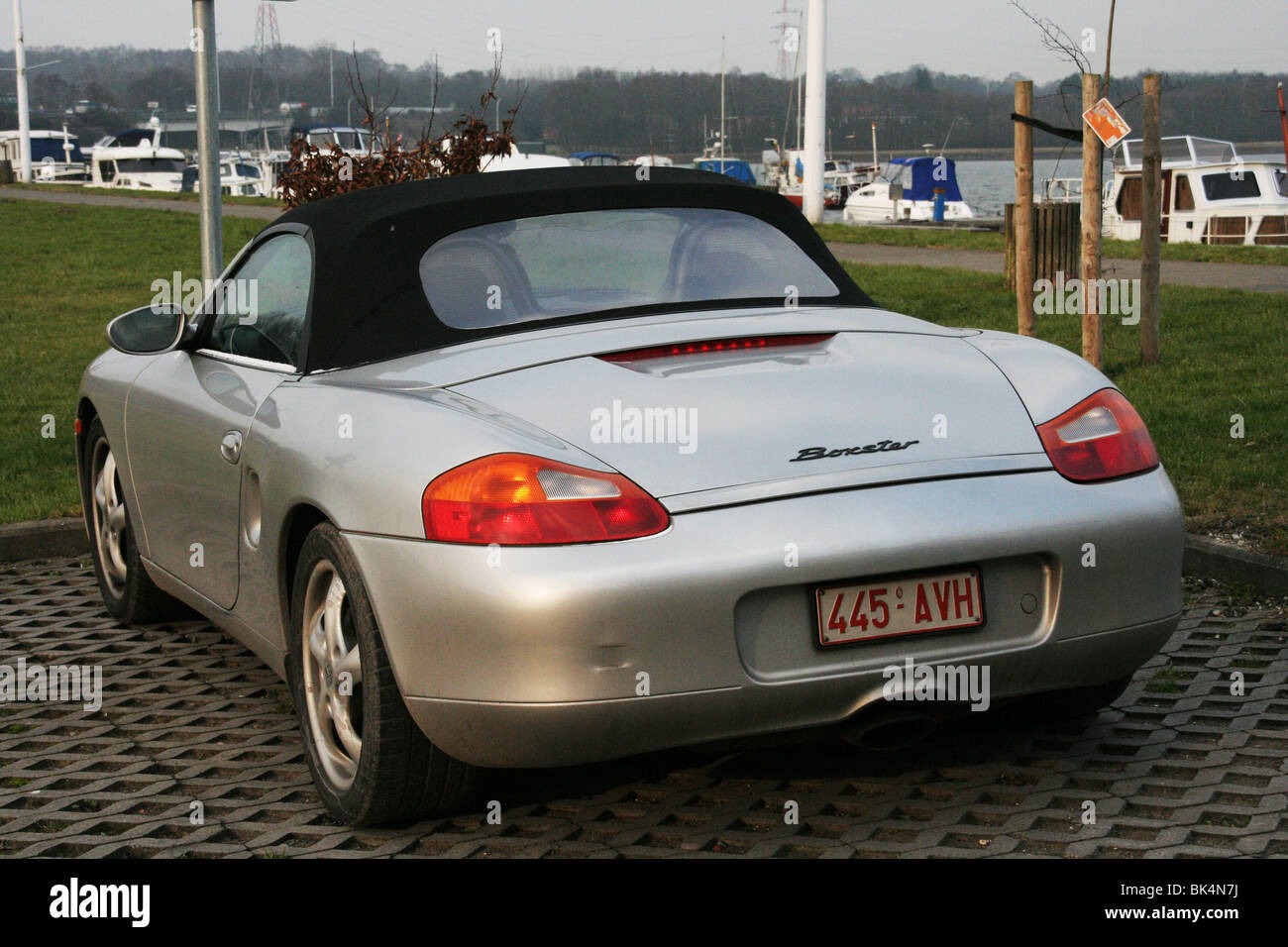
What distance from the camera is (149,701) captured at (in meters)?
5.24

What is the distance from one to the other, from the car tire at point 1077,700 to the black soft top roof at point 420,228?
1.22m

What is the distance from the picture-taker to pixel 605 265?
4586mm

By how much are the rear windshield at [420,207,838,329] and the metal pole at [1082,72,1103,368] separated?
5360 mm

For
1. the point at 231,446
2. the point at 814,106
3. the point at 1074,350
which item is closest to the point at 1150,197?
the point at 1074,350

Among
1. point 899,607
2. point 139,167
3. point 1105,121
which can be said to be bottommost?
point 899,607

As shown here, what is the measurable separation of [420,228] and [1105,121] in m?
6.07

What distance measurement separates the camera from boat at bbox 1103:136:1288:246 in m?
34.8

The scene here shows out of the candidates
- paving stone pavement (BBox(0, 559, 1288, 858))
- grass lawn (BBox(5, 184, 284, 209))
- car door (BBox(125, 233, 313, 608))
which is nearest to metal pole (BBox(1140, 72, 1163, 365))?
paving stone pavement (BBox(0, 559, 1288, 858))

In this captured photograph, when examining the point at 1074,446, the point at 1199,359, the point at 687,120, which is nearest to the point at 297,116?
the point at 687,120

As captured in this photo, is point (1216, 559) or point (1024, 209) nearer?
point (1216, 559)

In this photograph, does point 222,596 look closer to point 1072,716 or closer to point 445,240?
point 445,240

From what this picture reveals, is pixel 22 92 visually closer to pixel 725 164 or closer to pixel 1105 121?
pixel 725 164

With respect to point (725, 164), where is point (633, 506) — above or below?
below
